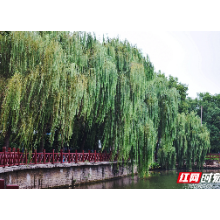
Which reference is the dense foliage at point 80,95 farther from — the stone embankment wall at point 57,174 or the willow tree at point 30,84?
the stone embankment wall at point 57,174

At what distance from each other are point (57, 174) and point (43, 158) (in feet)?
3.29

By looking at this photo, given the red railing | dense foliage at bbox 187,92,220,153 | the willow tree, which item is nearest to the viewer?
the willow tree

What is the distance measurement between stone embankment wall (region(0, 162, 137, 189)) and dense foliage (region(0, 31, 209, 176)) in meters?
1.01

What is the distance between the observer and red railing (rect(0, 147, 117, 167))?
11.6m

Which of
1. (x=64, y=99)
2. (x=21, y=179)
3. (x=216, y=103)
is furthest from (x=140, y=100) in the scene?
(x=216, y=103)

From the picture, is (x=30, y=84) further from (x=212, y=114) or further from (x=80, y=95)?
(x=212, y=114)

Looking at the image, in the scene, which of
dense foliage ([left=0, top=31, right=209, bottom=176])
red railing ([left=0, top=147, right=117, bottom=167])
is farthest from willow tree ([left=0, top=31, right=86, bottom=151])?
red railing ([left=0, top=147, right=117, bottom=167])

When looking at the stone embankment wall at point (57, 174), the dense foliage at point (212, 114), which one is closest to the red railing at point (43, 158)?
the stone embankment wall at point (57, 174)

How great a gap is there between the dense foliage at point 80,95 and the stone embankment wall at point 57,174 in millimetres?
1014

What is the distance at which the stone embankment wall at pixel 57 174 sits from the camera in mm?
A: 11930

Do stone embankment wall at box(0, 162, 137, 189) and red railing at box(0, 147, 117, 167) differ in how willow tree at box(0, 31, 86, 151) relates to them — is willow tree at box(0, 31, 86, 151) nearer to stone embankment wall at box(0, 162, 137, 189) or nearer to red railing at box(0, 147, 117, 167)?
red railing at box(0, 147, 117, 167)

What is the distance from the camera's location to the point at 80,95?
13234 mm
